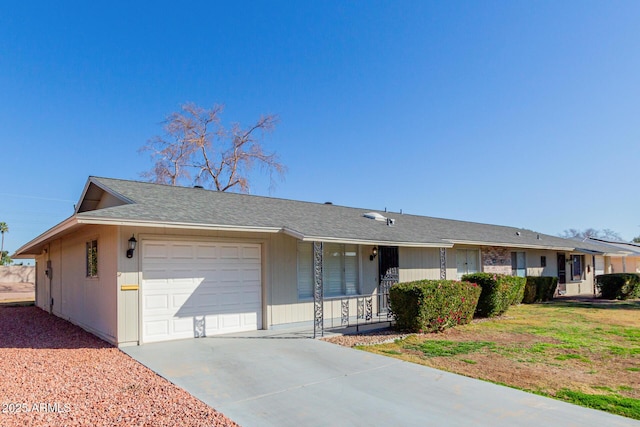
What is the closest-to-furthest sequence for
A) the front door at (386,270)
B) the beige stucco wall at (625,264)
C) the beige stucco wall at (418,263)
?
1. the front door at (386,270)
2. the beige stucco wall at (418,263)
3. the beige stucco wall at (625,264)

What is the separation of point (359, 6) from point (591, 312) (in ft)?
42.8

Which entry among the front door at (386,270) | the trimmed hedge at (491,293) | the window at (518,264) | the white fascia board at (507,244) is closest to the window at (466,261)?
the white fascia board at (507,244)

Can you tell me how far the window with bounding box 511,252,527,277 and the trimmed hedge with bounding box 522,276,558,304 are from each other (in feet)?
4.29

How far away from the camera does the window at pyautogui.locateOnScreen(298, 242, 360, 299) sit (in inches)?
419

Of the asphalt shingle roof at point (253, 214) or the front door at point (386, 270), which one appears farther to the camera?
the front door at point (386, 270)

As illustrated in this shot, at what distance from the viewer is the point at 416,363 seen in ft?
21.8

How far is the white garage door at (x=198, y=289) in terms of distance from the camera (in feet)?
27.1

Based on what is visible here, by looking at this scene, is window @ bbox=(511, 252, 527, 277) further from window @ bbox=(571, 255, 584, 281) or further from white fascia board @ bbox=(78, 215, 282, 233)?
white fascia board @ bbox=(78, 215, 282, 233)

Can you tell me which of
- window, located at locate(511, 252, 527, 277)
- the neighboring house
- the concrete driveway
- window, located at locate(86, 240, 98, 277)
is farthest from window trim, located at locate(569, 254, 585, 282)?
window, located at locate(86, 240, 98, 277)

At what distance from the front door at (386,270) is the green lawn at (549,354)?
106 inches

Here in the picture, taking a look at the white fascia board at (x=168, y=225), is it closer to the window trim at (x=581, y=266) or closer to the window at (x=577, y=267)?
the window trim at (x=581, y=266)

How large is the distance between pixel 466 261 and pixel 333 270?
7.29 m

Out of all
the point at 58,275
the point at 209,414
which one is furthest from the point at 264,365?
the point at 58,275

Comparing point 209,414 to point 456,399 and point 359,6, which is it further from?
point 359,6
